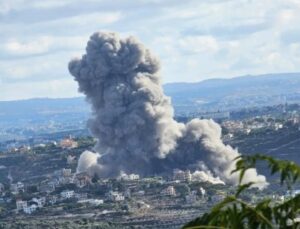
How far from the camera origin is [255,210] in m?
7.16

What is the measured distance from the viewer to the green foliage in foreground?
23.2 feet

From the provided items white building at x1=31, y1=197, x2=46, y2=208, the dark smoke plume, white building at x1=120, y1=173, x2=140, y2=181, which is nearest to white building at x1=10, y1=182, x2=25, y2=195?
white building at x1=31, y1=197, x2=46, y2=208

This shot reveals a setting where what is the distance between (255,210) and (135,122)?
90.7 meters

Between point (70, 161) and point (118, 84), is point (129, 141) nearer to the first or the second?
point (118, 84)

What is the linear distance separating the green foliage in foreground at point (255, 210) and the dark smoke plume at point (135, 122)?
87.1 meters

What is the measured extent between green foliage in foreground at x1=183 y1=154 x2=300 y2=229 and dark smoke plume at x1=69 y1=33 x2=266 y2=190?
87.1 meters

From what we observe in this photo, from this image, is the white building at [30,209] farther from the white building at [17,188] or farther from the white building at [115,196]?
the white building at [17,188]

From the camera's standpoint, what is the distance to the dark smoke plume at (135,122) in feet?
323

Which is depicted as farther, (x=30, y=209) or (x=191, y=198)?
(x=30, y=209)

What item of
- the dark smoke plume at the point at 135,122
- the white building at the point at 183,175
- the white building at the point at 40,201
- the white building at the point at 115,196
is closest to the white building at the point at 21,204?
the white building at the point at 40,201

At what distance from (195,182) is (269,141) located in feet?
86.5

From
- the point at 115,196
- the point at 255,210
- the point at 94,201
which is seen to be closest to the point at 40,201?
the point at 94,201

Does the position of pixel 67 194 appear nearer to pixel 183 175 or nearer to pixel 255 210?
pixel 183 175

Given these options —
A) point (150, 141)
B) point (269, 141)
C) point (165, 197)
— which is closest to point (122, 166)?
point (150, 141)
